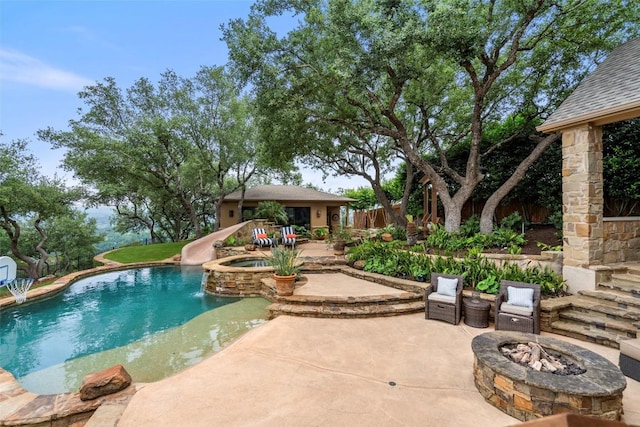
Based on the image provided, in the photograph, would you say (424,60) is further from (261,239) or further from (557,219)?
(261,239)

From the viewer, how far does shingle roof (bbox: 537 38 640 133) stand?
16.8ft

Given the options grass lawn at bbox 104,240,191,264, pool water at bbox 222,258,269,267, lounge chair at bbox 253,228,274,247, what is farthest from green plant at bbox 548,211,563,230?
grass lawn at bbox 104,240,191,264

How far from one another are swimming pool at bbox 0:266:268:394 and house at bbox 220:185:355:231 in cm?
938

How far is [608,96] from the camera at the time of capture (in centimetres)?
555

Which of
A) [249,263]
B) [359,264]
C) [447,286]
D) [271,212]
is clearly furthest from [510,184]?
[271,212]

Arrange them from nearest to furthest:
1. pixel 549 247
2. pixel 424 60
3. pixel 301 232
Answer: pixel 549 247
pixel 424 60
pixel 301 232

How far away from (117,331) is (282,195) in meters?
13.5

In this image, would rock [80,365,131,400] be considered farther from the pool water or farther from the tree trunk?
the tree trunk

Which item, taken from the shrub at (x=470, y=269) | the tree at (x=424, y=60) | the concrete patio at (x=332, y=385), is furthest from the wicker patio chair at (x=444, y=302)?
the tree at (x=424, y=60)

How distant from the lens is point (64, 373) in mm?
4352

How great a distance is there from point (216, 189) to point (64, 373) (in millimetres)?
16720

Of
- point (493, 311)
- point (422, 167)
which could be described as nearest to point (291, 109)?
point (422, 167)

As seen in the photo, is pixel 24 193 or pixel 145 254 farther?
pixel 145 254

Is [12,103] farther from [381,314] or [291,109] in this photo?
[381,314]
